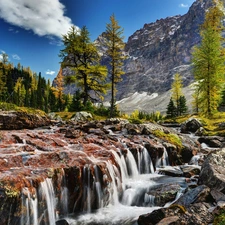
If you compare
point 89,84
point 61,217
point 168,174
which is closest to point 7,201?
point 61,217

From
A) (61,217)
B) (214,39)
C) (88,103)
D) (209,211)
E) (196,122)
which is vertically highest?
(214,39)

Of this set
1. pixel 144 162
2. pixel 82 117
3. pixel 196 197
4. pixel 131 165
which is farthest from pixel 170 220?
pixel 82 117

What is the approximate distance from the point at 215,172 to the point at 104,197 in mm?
4693

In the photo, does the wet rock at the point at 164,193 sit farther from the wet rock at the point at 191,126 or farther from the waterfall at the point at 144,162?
the wet rock at the point at 191,126

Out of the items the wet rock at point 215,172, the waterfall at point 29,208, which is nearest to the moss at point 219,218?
the wet rock at point 215,172

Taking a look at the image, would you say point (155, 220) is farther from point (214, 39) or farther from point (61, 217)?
point (214, 39)

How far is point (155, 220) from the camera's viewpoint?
7.20 m

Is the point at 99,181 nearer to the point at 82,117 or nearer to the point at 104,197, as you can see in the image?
the point at 104,197

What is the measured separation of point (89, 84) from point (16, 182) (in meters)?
29.2

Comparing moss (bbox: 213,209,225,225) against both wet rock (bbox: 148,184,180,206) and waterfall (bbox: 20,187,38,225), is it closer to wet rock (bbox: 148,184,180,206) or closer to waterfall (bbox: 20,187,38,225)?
wet rock (bbox: 148,184,180,206)

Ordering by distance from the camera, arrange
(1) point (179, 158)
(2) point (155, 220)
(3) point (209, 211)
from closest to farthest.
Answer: (3) point (209, 211) → (2) point (155, 220) → (1) point (179, 158)

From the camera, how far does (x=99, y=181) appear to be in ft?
32.5

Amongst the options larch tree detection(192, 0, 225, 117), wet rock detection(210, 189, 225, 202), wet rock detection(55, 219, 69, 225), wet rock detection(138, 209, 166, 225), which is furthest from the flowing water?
larch tree detection(192, 0, 225, 117)

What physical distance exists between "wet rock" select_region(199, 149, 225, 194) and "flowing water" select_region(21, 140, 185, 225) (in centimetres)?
228
